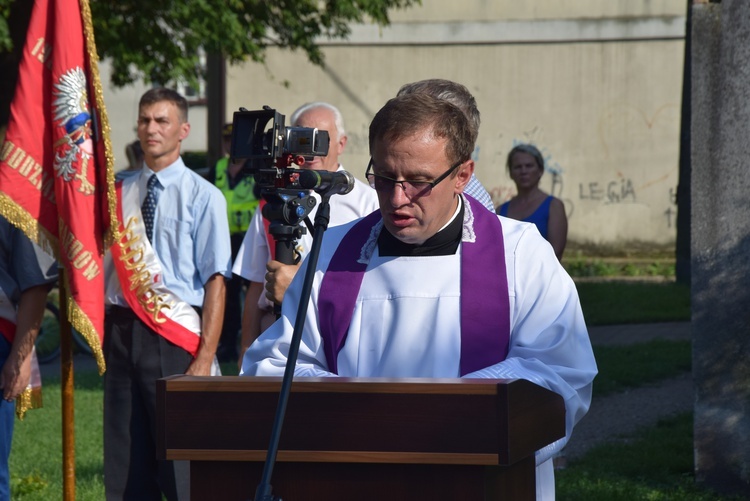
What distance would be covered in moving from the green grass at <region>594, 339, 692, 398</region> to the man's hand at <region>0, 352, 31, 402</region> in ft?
19.2

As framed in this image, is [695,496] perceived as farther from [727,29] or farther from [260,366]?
[260,366]

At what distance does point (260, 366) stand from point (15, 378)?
2329 millimetres

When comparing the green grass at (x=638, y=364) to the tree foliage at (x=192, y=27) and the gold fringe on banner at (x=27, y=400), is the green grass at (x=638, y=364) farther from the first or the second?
the tree foliage at (x=192, y=27)

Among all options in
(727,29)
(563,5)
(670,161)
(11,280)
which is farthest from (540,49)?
(11,280)

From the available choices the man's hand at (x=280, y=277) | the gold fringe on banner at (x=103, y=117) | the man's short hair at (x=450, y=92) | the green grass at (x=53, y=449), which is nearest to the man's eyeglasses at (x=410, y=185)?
the man's short hair at (x=450, y=92)

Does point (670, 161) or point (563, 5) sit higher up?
point (563, 5)

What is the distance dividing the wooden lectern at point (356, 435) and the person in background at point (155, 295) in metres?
3.20

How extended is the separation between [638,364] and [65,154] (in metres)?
6.95

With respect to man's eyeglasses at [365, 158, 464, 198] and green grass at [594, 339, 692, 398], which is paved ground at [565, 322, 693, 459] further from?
man's eyeglasses at [365, 158, 464, 198]

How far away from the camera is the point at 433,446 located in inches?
104

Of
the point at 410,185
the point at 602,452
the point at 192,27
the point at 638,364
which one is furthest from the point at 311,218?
the point at 192,27

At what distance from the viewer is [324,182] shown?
10.3ft

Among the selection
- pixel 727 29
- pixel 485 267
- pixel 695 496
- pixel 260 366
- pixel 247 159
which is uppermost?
pixel 727 29

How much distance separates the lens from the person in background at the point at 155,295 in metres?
6.04
